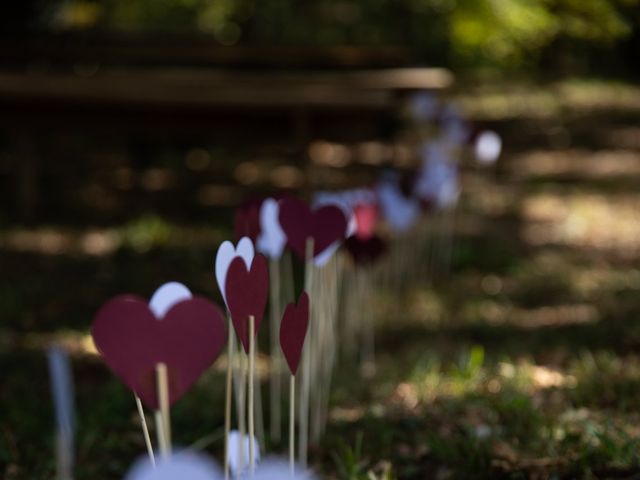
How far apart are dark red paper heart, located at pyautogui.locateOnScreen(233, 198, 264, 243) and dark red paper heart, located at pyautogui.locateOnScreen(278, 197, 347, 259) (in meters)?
0.10

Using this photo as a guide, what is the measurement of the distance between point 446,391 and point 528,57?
1245cm

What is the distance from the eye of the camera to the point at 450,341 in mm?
4621

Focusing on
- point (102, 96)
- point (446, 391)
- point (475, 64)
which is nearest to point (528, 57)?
point (475, 64)

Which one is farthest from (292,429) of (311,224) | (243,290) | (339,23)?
(339,23)

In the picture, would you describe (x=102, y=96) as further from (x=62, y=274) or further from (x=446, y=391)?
(x=446, y=391)

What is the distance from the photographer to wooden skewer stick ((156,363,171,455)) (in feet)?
4.74

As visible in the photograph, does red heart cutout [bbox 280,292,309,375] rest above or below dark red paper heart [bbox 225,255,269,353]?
below

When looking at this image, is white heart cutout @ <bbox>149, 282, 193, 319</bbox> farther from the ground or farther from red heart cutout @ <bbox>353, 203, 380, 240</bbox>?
red heart cutout @ <bbox>353, 203, 380, 240</bbox>

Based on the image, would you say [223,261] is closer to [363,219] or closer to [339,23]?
[363,219]

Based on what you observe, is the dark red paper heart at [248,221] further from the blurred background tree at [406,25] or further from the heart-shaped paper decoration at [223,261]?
the blurred background tree at [406,25]

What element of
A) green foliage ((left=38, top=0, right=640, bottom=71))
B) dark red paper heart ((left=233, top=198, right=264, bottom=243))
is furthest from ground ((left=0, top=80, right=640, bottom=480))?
green foliage ((left=38, top=0, right=640, bottom=71))

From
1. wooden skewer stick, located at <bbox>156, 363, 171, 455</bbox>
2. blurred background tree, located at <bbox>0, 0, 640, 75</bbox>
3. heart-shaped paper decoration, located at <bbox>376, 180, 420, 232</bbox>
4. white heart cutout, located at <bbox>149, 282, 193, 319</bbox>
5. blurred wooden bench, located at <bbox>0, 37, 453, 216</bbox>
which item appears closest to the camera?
wooden skewer stick, located at <bbox>156, 363, 171, 455</bbox>

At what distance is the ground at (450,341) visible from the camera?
2975 mm

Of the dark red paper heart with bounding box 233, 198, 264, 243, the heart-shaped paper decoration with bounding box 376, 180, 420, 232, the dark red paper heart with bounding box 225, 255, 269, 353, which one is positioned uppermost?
→ the dark red paper heart with bounding box 225, 255, 269, 353
